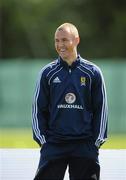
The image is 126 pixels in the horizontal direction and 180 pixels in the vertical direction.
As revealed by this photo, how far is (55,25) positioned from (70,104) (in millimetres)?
22770

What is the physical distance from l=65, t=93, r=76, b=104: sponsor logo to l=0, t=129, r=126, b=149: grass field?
7.47m

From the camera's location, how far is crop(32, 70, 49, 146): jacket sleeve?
6.62 m

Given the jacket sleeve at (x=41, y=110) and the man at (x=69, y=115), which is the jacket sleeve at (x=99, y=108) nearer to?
the man at (x=69, y=115)

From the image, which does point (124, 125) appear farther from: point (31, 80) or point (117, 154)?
point (117, 154)

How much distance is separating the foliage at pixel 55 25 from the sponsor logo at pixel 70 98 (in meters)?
20.3

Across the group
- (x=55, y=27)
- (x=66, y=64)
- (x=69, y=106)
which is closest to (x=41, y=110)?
(x=69, y=106)

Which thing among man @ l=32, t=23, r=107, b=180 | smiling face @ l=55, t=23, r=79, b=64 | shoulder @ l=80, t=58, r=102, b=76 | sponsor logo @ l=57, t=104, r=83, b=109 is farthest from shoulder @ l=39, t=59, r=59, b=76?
sponsor logo @ l=57, t=104, r=83, b=109

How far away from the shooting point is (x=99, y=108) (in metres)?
6.65

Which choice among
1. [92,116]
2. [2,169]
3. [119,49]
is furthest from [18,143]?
[119,49]

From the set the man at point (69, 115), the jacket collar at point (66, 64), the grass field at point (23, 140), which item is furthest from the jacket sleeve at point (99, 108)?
the grass field at point (23, 140)

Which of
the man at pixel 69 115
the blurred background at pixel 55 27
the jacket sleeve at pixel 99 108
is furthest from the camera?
the blurred background at pixel 55 27

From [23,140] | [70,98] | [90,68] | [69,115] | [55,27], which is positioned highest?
[55,27]

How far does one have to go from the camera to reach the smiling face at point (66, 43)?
657 cm

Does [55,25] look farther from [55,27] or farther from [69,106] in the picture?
[69,106]
